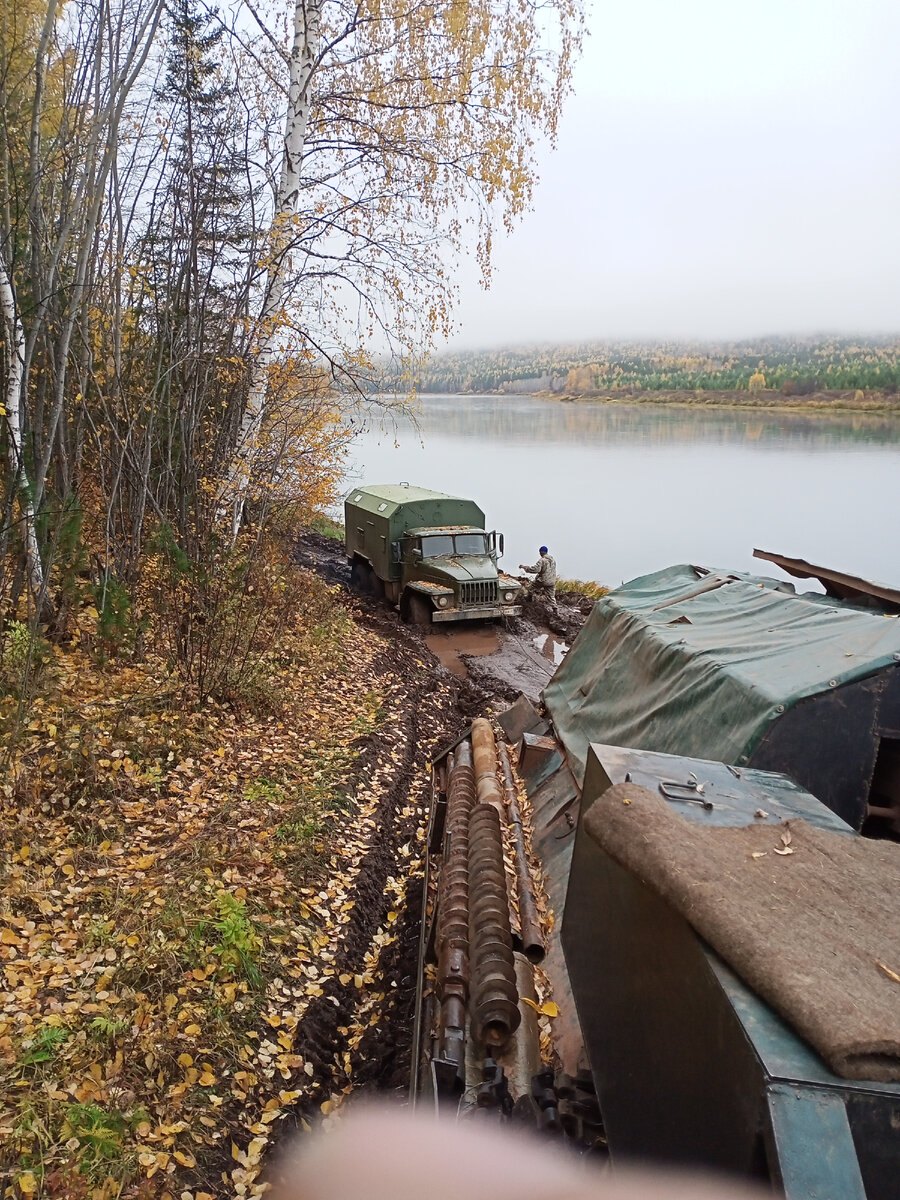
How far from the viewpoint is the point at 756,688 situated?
4539mm

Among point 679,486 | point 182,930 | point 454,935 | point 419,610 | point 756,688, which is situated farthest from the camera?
point 679,486

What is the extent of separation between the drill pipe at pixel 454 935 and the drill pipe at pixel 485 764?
0.49 ft

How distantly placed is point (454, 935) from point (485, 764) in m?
2.53

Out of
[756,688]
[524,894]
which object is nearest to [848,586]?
[756,688]

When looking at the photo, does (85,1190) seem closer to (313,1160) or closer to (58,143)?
(313,1160)

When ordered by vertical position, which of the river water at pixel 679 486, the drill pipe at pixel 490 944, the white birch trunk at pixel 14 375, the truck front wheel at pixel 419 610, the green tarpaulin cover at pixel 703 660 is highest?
the white birch trunk at pixel 14 375

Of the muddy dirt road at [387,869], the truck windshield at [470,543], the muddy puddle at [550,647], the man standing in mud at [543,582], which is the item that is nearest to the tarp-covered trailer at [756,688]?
the muddy dirt road at [387,869]

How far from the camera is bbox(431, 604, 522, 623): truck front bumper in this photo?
15.7 m

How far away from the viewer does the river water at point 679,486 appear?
3053 centimetres

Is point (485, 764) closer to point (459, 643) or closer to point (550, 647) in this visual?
point (459, 643)

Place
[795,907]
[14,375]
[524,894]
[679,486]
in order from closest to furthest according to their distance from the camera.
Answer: [795,907]
[524,894]
[14,375]
[679,486]

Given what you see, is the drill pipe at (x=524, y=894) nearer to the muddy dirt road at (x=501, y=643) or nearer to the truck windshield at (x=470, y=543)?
the muddy dirt road at (x=501, y=643)

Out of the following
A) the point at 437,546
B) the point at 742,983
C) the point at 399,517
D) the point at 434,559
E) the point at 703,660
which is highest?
the point at 742,983

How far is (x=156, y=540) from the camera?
8.38 m
